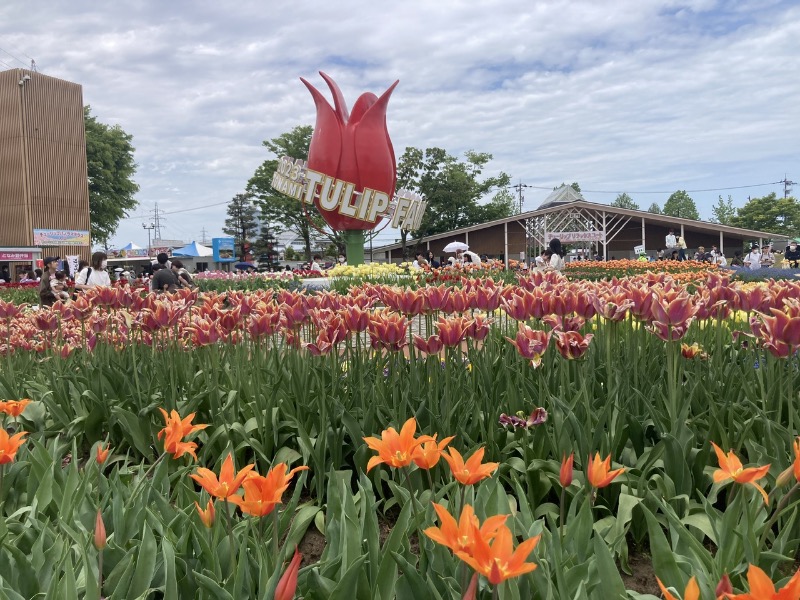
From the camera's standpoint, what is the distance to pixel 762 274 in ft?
47.8

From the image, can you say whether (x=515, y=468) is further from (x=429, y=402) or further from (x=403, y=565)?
(x=403, y=565)

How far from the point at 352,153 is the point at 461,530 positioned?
769 inches

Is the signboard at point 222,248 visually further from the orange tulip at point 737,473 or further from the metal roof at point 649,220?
the orange tulip at point 737,473

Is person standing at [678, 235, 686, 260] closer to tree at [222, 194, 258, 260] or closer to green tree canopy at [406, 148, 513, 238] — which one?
green tree canopy at [406, 148, 513, 238]

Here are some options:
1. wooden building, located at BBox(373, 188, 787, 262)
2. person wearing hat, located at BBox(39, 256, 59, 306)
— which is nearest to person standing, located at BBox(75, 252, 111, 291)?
person wearing hat, located at BBox(39, 256, 59, 306)

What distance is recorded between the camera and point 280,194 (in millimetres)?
45594

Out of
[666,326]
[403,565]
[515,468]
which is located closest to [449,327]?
[515,468]

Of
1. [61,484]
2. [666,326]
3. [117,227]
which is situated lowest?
[61,484]

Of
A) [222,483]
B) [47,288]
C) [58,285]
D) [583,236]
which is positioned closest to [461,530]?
[222,483]

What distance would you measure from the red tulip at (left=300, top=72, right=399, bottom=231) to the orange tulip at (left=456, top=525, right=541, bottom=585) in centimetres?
1957

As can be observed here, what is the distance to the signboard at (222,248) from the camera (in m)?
48.0

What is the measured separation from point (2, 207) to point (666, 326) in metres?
41.8

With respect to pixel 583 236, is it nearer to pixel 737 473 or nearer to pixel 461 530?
pixel 737 473

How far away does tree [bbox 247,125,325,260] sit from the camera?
4479 cm
